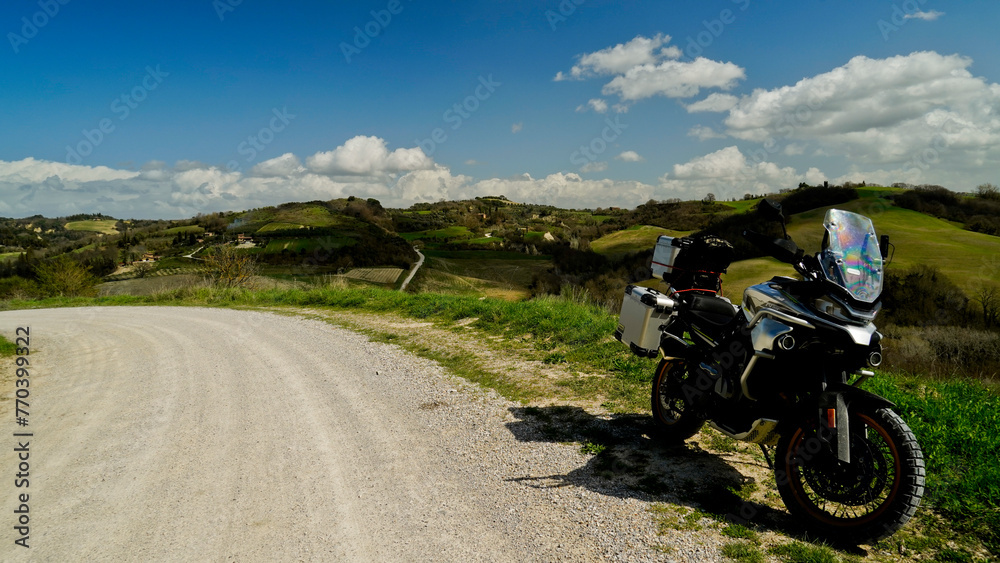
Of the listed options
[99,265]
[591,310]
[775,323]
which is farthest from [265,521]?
[99,265]

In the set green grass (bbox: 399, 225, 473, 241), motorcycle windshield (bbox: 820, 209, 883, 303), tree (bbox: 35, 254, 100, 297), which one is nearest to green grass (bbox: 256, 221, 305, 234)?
green grass (bbox: 399, 225, 473, 241)

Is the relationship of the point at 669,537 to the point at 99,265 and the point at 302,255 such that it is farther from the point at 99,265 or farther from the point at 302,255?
the point at 99,265

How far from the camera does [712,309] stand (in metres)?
4.35

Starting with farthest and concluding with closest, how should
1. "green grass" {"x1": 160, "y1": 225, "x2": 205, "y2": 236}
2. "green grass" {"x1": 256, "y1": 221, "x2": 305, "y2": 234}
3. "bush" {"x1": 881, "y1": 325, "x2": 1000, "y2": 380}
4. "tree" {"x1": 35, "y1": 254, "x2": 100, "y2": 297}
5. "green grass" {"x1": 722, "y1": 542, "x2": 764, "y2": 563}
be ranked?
"green grass" {"x1": 160, "y1": 225, "x2": 205, "y2": 236}, "green grass" {"x1": 256, "y1": 221, "x2": 305, "y2": 234}, "tree" {"x1": 35, "y1": 254, "x2": 100, "y2": 297}, "bush" {"x1": 881, "y1": 325, "x2": 1000, "y2": 380}, "green grass" {"x1": 722, "y1": 542, "x2": 764, "y2": 563}

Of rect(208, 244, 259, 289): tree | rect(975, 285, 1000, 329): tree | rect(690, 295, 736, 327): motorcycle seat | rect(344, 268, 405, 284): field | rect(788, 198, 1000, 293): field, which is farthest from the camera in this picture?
rect(344, 268, 405, 284): field

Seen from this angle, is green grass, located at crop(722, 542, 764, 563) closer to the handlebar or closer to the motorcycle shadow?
the motorcycle shadow

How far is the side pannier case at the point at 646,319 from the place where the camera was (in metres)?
4.64

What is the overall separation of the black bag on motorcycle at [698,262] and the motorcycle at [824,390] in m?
0.80

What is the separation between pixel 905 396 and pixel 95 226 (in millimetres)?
145929

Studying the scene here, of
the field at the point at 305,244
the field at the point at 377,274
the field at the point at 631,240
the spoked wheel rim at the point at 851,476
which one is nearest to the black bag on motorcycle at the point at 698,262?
the spoked wheel rim at the point at 851,476

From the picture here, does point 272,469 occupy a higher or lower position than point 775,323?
lower

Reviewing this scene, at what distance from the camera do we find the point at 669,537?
3.16m

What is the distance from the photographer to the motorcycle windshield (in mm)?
3041

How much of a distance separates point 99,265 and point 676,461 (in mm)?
73483
